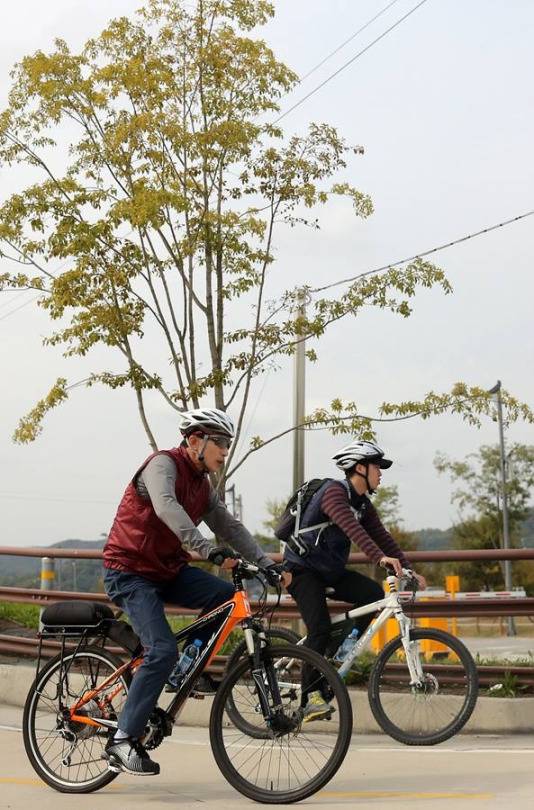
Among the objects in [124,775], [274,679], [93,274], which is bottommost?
[124,775]

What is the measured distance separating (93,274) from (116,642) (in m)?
10.4

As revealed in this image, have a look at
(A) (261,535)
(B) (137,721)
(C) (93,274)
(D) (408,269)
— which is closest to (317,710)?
(B) (137,721)

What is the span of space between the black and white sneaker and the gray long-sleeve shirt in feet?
3.32

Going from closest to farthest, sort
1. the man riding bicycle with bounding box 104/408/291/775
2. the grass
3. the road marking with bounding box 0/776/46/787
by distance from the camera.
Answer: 1. the man riding bicycle with bounding box 104/408/291/775
2. the road marking with bounding box 0/776/46/787
3. the grass

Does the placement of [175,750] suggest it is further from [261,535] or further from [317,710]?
[261,535]

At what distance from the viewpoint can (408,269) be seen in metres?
18.2

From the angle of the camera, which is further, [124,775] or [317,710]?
[124,775]

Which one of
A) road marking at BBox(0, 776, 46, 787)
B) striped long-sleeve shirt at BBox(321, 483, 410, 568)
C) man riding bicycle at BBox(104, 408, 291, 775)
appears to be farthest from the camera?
striped long-sleeve shirt at BBox(321, 483, 410, 568)

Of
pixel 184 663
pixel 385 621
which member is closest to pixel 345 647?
pixel 385 621

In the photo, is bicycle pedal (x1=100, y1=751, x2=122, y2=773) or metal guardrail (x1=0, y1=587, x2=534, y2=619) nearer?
bicycle pedal (x1=100, y1=751, x2=122, y2=773)

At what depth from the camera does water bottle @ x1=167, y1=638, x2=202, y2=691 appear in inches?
263

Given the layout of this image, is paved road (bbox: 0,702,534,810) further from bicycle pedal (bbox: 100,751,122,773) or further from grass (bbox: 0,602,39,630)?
grass (bbox: 0,602,39,630)

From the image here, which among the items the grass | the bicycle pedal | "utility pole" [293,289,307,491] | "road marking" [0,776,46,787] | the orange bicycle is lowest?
"road marking" [0,776,46,787]

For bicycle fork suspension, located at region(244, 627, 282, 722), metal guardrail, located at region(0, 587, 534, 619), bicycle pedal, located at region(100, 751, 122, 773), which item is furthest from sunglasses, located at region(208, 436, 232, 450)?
metal guardrail, located at region(0, 587, 534, 619)
